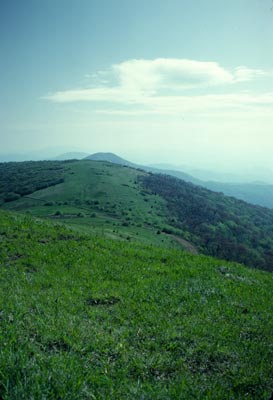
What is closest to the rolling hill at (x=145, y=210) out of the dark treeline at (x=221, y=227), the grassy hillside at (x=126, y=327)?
the dark treeline at (x=221, y=227)

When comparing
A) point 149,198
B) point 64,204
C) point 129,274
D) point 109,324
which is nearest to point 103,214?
point 64,204

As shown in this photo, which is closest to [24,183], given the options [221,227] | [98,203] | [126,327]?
[98,203]

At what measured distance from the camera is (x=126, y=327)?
385 inches

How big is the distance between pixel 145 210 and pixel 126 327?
82088 mm

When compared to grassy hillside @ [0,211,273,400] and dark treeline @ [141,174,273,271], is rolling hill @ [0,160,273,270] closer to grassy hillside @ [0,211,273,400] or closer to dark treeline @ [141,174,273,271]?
dark treeline @ [141,174,273,271]

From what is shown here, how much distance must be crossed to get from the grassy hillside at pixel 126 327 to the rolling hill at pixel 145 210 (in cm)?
4576

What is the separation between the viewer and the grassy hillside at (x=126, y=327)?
22.7 ft

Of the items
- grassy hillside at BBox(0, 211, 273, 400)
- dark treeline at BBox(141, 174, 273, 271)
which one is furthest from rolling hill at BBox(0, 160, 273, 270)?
grassy hillside at BBox(0, 211, 273, 400)

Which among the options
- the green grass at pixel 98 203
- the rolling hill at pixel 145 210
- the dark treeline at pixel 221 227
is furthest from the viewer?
the dark treeline at pixel 221 227

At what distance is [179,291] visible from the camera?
13.3 metres

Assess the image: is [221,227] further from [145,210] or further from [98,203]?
[98,203]

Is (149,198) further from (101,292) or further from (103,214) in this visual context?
(101,292)

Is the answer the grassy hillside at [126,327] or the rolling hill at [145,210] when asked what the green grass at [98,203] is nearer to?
the rolling hill at [145,210]

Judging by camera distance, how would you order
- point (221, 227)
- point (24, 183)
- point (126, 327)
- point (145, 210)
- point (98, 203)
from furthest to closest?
1. point (24, 183)
2. point (221, 227)
3. point (98, 203)
4. point (145, 210)
5. point (126, 327)
